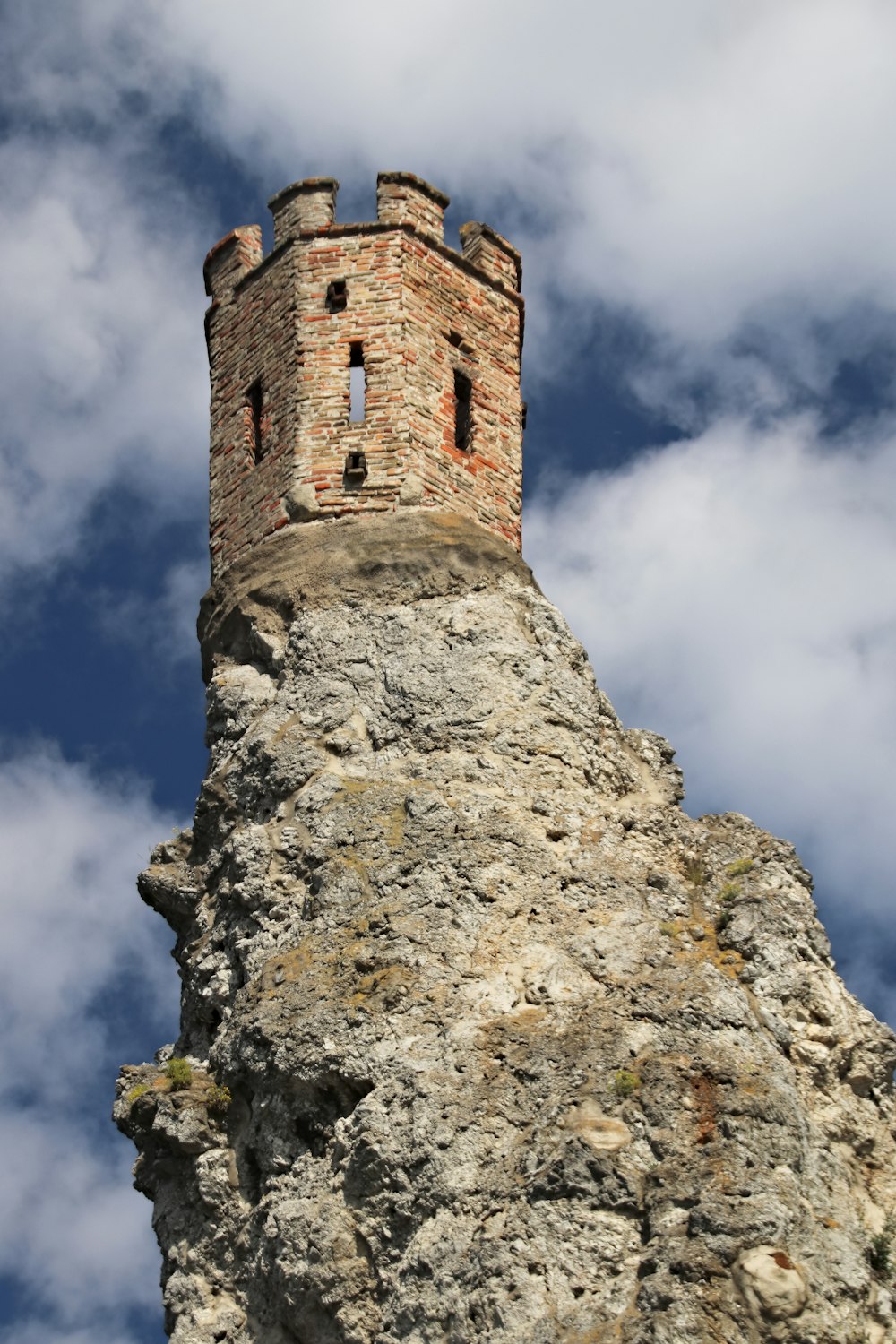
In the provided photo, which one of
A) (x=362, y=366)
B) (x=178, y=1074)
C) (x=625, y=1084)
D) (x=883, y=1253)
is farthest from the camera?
(x=362, y=366)

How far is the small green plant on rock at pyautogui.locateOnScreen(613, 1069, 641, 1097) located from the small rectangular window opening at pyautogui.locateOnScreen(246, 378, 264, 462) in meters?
9.70

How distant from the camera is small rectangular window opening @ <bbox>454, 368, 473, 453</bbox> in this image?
901 inches

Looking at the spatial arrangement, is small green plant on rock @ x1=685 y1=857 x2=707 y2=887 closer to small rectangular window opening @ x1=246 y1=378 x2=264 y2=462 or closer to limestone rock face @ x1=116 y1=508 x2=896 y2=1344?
limestone rock face @ x1=116 y1=508 x2=896 y2=1344

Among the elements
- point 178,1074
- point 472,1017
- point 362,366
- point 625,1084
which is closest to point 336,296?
point 362,366

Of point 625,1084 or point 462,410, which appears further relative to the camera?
point 462,410

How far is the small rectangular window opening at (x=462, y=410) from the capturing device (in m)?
22.9

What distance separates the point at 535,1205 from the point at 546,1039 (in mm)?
1677

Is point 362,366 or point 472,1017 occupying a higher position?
point 362,366

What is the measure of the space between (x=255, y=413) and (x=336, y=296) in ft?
5.35

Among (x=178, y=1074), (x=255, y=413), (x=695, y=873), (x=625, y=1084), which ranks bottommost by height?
(x=625, y=1084)

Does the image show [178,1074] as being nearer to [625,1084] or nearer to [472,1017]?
[472,1017]

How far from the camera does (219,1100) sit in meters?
17.7

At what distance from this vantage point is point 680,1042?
634 inches

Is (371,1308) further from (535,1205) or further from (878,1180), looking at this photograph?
(878,1180)
